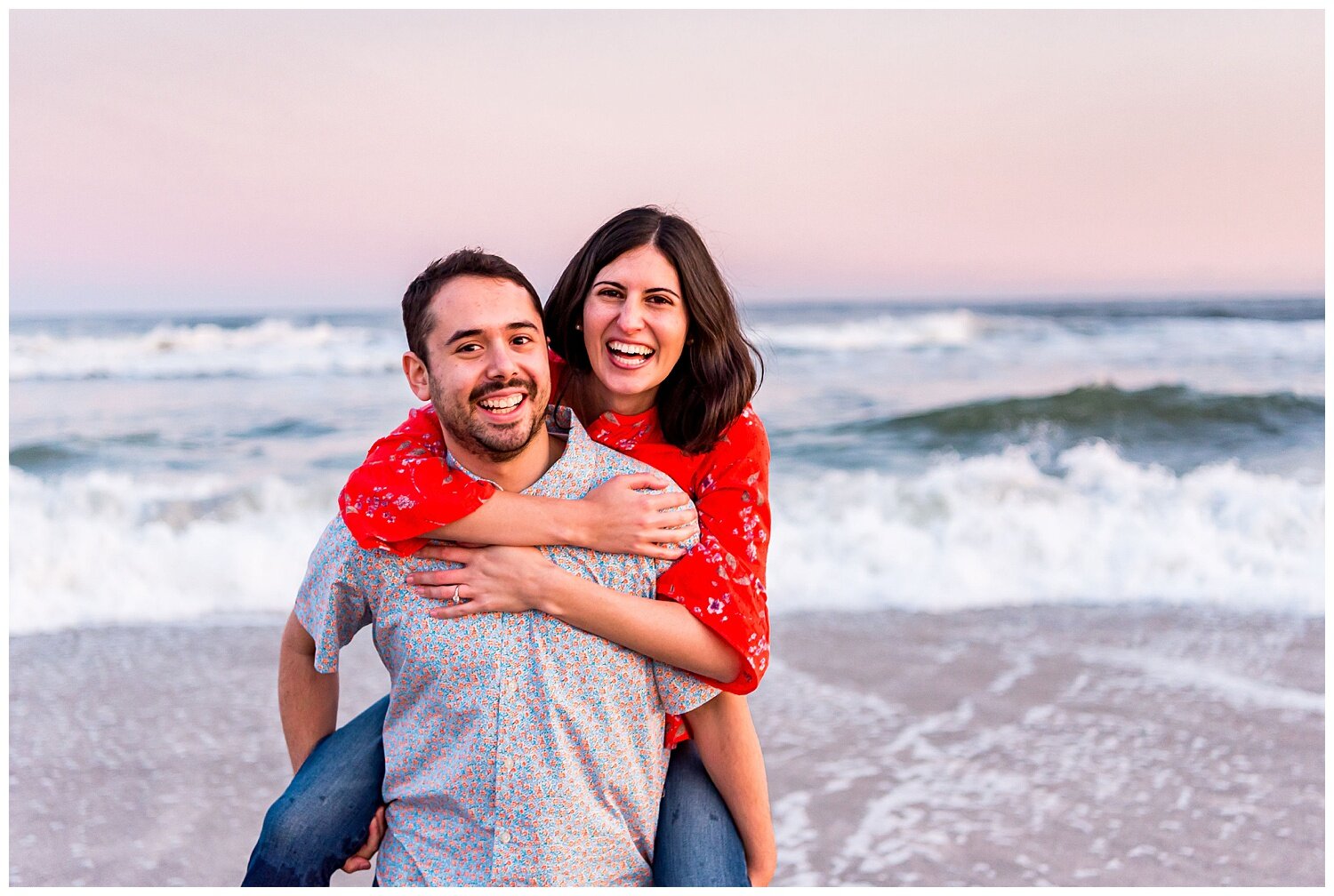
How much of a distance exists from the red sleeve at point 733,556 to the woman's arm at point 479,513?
7 cm

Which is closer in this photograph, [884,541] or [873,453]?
[884,541]

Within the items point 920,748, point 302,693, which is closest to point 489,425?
point 302,693

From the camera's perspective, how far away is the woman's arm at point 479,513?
2100 mm

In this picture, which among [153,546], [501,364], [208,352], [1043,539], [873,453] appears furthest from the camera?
[208,352]

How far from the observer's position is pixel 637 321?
7.77 feet

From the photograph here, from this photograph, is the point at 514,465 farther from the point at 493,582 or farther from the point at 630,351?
the point at 630,351

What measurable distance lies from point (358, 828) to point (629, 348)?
1212 millimetres

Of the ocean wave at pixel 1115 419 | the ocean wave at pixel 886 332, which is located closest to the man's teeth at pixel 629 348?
the ocean wave at pixel 1115 419

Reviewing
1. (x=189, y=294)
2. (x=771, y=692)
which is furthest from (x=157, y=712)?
(x=189, y=294)

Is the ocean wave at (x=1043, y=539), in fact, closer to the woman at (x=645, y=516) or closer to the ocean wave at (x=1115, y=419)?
the ocean wave at (x=1115, y=419)

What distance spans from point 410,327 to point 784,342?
1660 centimetres

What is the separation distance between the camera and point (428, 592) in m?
2.14

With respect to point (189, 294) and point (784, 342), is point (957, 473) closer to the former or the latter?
point (784, 342)

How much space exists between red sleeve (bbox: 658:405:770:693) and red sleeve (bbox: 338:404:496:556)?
0.45m
